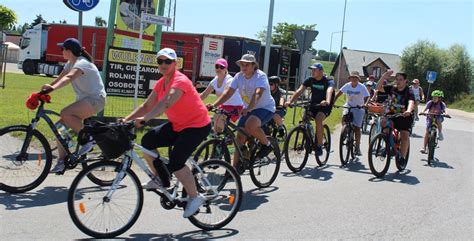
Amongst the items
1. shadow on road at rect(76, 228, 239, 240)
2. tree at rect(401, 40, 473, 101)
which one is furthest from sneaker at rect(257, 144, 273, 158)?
tree at rect(401, 40, 473, 101)

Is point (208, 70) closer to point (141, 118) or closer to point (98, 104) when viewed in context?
point (98, 104)

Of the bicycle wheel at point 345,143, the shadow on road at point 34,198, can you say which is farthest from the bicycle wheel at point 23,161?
the bicycle wheel at point 345,143

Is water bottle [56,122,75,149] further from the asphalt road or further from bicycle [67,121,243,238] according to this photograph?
bicycle [67,121,243,238]

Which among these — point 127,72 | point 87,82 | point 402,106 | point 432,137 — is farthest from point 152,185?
point 432,137

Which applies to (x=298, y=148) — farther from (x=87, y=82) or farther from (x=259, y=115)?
(x=87, y=82)

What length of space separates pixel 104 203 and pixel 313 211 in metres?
2.68

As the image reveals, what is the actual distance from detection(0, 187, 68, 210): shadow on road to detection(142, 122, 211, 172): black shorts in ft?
5.31

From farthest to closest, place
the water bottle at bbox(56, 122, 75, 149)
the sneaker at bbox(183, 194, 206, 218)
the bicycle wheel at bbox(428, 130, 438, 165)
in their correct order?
the bicycle wheel at bbox(428, 130, 438, 165)
the water bottle at bbox(56, 122, 75, 149)
the sneaker at bbox(183, 194, 206, 218)

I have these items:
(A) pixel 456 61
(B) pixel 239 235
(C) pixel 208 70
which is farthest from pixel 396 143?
(A) pixel 456 61

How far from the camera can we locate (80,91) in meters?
6.83

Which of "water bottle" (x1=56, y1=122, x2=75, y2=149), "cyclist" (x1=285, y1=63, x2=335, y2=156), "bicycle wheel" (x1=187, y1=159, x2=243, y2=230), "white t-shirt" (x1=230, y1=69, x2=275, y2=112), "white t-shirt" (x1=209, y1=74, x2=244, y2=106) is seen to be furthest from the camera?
"cyclist" (x1=285, y1=63, x2=335, y2=156)

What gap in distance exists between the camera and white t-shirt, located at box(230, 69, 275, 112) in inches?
291

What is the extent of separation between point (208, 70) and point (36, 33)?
1309 centimetres

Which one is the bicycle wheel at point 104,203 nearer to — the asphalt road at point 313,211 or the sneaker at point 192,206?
the asphalt road at point 313,211
